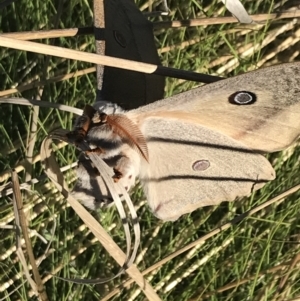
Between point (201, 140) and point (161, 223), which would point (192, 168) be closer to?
point (201, 140)

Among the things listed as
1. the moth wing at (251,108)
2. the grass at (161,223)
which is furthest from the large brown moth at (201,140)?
the grass at (161,223)

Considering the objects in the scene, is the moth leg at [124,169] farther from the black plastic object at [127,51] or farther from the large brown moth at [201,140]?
the black plastic object at [127,51]

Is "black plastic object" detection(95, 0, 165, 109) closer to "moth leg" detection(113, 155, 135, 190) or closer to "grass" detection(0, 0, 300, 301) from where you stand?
"moth leg" detection(113, 155, 135, 190)

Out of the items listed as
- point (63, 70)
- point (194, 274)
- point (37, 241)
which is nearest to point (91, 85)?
point (63, 70)

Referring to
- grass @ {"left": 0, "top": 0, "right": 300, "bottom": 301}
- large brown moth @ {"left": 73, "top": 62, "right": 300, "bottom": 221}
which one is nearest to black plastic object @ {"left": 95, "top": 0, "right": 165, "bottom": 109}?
large brown moth @ {"left": 73, "top": 62, "right": 300, "bottom": 221}

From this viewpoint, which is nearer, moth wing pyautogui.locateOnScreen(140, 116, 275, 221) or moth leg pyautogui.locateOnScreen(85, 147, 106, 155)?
moth leg pyautogui.locateOnScreen(85, 147, 106, 155)

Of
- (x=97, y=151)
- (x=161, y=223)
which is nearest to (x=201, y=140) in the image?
(x=97, y=151)
